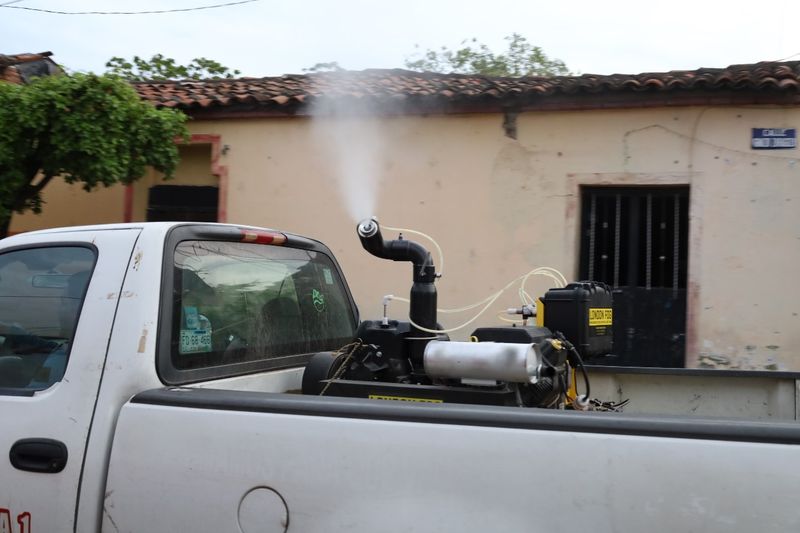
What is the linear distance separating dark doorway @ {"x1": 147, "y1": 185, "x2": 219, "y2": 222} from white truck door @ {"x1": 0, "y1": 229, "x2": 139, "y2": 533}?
7675mm

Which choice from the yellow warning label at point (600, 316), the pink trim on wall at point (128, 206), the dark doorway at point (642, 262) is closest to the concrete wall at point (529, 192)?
the dark doorway at point (642, 262)

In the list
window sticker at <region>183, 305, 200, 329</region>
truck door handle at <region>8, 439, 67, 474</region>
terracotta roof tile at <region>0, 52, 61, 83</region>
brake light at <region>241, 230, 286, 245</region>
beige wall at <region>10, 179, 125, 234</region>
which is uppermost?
terracotta roof tile at <region>0, 52, 61, 83</region>

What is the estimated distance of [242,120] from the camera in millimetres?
10109

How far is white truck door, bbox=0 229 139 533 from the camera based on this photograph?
7.82ft

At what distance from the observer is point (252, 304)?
3.12 metres

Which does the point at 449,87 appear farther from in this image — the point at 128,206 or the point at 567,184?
the point at 128,206

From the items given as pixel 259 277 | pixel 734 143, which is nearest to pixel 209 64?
pixel 734 143

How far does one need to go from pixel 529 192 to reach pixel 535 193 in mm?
69

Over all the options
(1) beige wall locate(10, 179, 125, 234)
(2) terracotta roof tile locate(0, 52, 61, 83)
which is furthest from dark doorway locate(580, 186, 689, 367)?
(2) terracotta roof tile locate(0, 52, 61, 83)

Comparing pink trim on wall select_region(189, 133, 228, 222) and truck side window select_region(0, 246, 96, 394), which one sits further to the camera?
pink trim on wall select_region(189, 133, 228, 222)

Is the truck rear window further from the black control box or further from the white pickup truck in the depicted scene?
the black control box

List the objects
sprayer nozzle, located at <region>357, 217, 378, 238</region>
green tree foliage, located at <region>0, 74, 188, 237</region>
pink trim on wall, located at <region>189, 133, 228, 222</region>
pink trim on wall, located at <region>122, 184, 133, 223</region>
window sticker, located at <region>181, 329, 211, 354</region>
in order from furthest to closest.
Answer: pink trim on wall, located at <region>122, 184, 133, 223</region>
pink trim on wall, located at <region>189, 133, 228, 222</region>
green tree foliage, located at <region>0, 74, 188, 237</region>
sprayer nozzle, located at <region>357, 217, 378, 238</region>
window sticker, located at <region>181, 329, 211, 354</region>

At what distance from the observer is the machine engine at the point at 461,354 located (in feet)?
8.39

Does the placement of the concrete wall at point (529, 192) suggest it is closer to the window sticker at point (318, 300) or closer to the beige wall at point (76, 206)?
the beige wall at point (76, 206)
